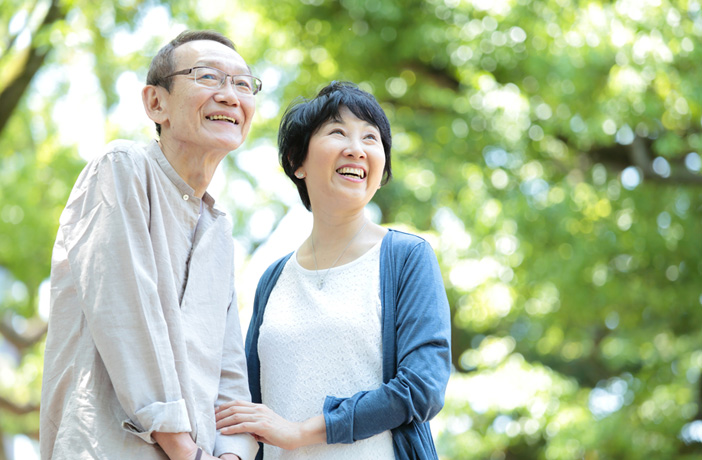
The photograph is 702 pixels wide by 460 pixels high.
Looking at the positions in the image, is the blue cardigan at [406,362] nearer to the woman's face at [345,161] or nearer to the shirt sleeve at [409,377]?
the shirt sleeve at [409,377]

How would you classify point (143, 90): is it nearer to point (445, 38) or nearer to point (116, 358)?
point (116, 358)

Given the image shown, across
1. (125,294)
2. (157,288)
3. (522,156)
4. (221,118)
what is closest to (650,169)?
(522,156)

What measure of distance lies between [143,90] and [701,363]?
17.1 feet

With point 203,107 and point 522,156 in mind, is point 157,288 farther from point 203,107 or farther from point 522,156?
point 522,156

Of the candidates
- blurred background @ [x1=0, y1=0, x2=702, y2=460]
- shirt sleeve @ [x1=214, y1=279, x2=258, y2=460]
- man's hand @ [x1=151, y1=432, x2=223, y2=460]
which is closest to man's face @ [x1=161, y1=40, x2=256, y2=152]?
shirt sleeve @ [x1=214, y1=279, x2=258, y2=460]

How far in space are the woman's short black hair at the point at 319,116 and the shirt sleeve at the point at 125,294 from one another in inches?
22.0

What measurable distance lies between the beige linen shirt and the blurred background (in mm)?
4028

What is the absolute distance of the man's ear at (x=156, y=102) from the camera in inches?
80.2

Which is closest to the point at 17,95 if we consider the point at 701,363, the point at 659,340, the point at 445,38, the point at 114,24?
the point at 114,24

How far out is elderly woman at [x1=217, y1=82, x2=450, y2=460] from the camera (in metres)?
1.92

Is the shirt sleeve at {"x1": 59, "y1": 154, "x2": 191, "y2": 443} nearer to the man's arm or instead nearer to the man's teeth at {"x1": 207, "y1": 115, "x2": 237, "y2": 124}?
the man's arm

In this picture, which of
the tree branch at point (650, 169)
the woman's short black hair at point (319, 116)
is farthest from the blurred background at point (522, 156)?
the woman's short black hair at point (319, 116)

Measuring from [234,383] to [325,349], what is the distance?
26 cm

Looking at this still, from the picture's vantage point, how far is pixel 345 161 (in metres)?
2.14
